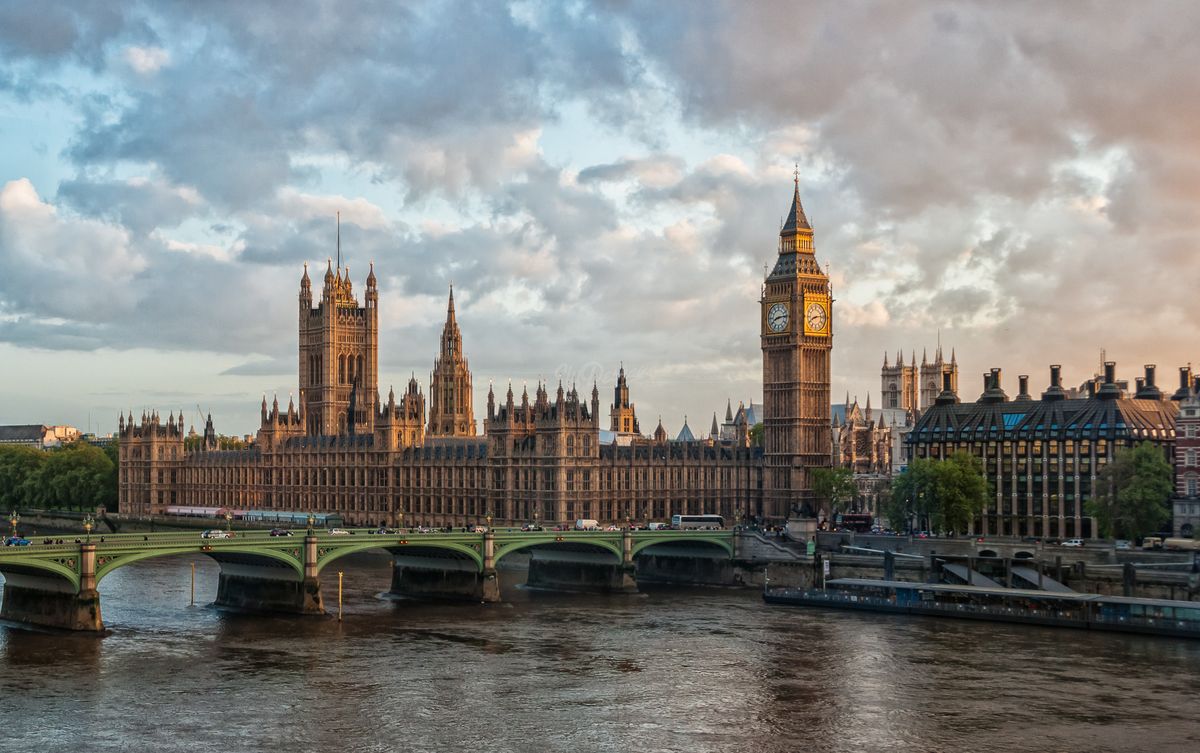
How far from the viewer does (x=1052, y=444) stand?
463 ft

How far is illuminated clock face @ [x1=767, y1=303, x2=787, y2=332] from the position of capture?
163500 millimetres

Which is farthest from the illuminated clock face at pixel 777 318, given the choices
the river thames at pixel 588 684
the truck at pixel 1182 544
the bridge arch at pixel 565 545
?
the river thames at pixel 588 684

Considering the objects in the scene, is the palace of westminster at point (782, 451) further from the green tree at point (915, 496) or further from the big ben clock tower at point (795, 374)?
the green tree at point (915, 496)

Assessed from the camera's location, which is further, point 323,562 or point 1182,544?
point 1182,544

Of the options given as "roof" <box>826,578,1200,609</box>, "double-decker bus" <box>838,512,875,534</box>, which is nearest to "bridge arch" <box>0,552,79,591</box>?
"roof" <box>826,578,1200,609</box>

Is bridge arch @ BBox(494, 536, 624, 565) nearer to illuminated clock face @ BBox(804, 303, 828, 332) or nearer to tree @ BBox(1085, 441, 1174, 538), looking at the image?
tree @ BBox(1085, 441, 1174, 538)

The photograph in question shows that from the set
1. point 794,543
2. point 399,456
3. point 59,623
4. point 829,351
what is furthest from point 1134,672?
point 399,456

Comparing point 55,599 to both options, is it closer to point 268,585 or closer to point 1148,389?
point 268,585

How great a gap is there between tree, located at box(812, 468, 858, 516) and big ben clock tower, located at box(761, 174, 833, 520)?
3.93m

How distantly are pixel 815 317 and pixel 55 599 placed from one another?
92.6 m

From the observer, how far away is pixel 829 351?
540 feet

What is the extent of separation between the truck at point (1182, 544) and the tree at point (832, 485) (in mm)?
40810

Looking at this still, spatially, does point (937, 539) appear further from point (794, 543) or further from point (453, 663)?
point (453, 663)

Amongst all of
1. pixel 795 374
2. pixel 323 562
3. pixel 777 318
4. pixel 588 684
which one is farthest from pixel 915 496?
pixel 588 684
